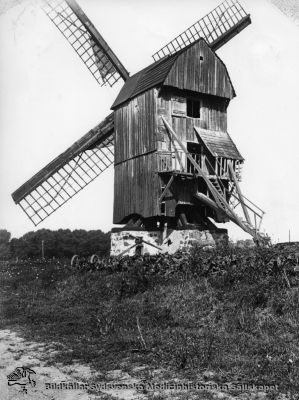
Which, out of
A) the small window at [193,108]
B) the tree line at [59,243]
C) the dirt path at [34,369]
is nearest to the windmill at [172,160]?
the small window at [193,108]

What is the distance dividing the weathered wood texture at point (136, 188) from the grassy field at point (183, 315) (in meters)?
4.99

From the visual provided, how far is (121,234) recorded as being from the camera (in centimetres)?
2050

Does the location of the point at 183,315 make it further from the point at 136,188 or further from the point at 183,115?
the point at 183,115

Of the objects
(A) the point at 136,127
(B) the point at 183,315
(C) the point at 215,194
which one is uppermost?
(A) the point at 136,127

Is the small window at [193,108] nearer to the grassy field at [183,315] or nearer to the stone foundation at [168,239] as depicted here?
the stone foundation at [168,239]

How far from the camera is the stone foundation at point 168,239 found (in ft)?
63.3

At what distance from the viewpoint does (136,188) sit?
20406 mm

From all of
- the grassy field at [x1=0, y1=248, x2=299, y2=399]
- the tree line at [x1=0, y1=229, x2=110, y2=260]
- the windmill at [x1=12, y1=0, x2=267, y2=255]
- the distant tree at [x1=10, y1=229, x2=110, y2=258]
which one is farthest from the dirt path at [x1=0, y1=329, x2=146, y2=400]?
the distant tree at [x1=10, y1=229, x2=110, y2=258]

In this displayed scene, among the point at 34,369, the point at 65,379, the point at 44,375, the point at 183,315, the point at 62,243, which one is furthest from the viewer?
the point at 62,243

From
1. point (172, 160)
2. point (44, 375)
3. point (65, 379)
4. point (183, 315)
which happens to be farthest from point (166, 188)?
point (65, 379)

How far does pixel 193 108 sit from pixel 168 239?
5.65 metres

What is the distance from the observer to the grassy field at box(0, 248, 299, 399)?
714 cm

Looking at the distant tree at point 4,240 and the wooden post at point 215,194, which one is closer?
the wooden post at point 215,194

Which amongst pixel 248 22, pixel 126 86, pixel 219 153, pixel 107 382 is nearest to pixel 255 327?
pixel 107 382
